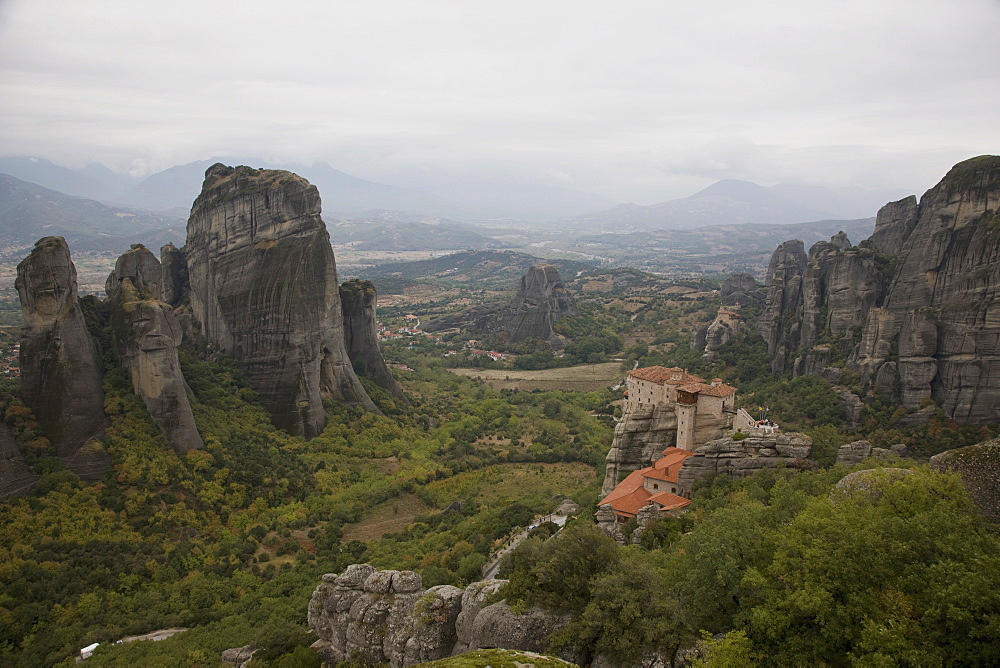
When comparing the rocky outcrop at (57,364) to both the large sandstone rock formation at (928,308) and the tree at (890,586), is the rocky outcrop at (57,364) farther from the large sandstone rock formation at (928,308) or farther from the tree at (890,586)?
the large sandstone rock formation at (928,308)

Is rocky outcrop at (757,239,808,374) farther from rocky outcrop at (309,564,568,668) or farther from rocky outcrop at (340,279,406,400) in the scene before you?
rocky outcrop at (309,564,568,668)

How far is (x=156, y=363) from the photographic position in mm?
33219

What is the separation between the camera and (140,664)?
20438 mm

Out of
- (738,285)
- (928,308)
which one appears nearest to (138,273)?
(928,308)

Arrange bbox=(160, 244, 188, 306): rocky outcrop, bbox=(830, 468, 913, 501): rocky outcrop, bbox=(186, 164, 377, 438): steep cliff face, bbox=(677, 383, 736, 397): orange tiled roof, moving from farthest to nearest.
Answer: bbox=(160, 244, 188, 306): rocky outcrop < bbox=(186, 164, 377, 438): steep cliff face < bbox=(677, 383, 736, 397): orange tiled roof < bbox=(830, 468, 913, 501): rocky outcrop

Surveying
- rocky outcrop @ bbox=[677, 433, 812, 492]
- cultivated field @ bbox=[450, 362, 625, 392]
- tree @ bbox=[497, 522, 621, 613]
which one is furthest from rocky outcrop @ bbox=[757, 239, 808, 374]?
tree @ bbox=[497, 522, 621, 613]

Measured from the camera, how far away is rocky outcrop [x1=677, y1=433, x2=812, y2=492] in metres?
26.1

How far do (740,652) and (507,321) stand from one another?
89.7 m

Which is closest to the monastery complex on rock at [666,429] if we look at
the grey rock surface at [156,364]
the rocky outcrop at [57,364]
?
the grey rock surface at [156,364]

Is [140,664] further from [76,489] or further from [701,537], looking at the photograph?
[701,537]

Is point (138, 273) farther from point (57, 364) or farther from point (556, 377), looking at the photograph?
point (556, 377)

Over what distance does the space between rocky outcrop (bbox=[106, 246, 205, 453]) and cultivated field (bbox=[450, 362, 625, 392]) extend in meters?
42.6

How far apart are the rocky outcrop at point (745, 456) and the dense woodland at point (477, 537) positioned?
0.84 metres

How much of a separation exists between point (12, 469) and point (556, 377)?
58884 millimetres
